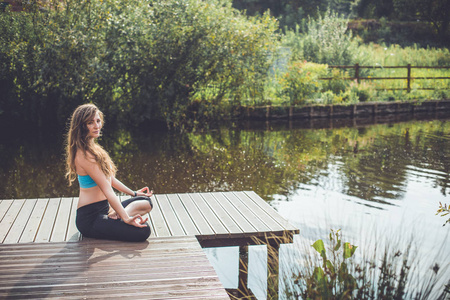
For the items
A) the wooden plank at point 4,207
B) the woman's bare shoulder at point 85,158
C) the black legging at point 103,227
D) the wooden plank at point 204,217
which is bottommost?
the wooden plank at point 204,217

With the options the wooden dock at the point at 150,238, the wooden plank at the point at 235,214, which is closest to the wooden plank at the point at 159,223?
the wooden dock at the point at 150,238

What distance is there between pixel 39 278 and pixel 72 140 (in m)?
1.20

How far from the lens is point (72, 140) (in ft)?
14.3

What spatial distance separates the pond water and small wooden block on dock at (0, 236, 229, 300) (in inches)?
42.4

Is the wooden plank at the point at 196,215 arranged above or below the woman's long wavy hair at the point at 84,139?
below

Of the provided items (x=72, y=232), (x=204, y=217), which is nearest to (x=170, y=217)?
(x=204, y=217)

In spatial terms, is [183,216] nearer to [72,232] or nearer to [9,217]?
[72,232]

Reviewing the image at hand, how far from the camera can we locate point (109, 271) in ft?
12.4

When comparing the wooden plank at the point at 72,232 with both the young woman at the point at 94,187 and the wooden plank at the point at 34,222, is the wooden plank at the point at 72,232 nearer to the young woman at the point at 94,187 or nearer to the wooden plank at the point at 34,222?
the young woman at the point at 94,187

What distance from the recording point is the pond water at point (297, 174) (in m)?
6.05

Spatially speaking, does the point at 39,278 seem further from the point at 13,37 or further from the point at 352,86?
the point at 352,86

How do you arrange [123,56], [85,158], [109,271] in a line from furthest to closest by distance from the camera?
1. [123,56]
2. [85,158]
3. [109,271]

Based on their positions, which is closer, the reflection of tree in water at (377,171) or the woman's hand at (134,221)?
the woman's hand at (134,221)

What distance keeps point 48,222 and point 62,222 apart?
5.4 inches
